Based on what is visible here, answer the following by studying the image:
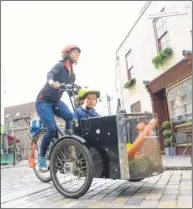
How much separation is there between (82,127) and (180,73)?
22.3 feet

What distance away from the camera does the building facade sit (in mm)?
8969

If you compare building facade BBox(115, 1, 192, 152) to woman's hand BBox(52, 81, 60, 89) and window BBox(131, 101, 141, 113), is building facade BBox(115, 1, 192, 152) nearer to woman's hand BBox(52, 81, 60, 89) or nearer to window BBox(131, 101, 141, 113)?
window BBox(131, 101, 141, 113)

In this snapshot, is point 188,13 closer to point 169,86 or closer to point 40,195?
point 169,86

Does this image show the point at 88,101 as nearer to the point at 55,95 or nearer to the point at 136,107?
the point at 55,95

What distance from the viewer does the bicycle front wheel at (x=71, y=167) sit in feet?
9.20

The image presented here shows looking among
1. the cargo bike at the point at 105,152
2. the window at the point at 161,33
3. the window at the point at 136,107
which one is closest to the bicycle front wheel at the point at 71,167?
the cargo bike at the point at 105,152

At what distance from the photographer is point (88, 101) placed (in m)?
3.30

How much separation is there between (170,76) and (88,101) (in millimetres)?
6998

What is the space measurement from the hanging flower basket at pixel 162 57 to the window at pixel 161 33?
39cm

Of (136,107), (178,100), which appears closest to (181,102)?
(178,100)

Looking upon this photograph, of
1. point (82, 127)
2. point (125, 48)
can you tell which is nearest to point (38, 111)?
point (82, 127)

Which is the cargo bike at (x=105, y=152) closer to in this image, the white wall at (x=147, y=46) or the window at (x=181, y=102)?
the window at (x=181, y=102)

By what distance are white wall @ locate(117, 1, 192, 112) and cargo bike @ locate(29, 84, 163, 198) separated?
21.1 feet

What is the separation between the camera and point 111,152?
2.87m
